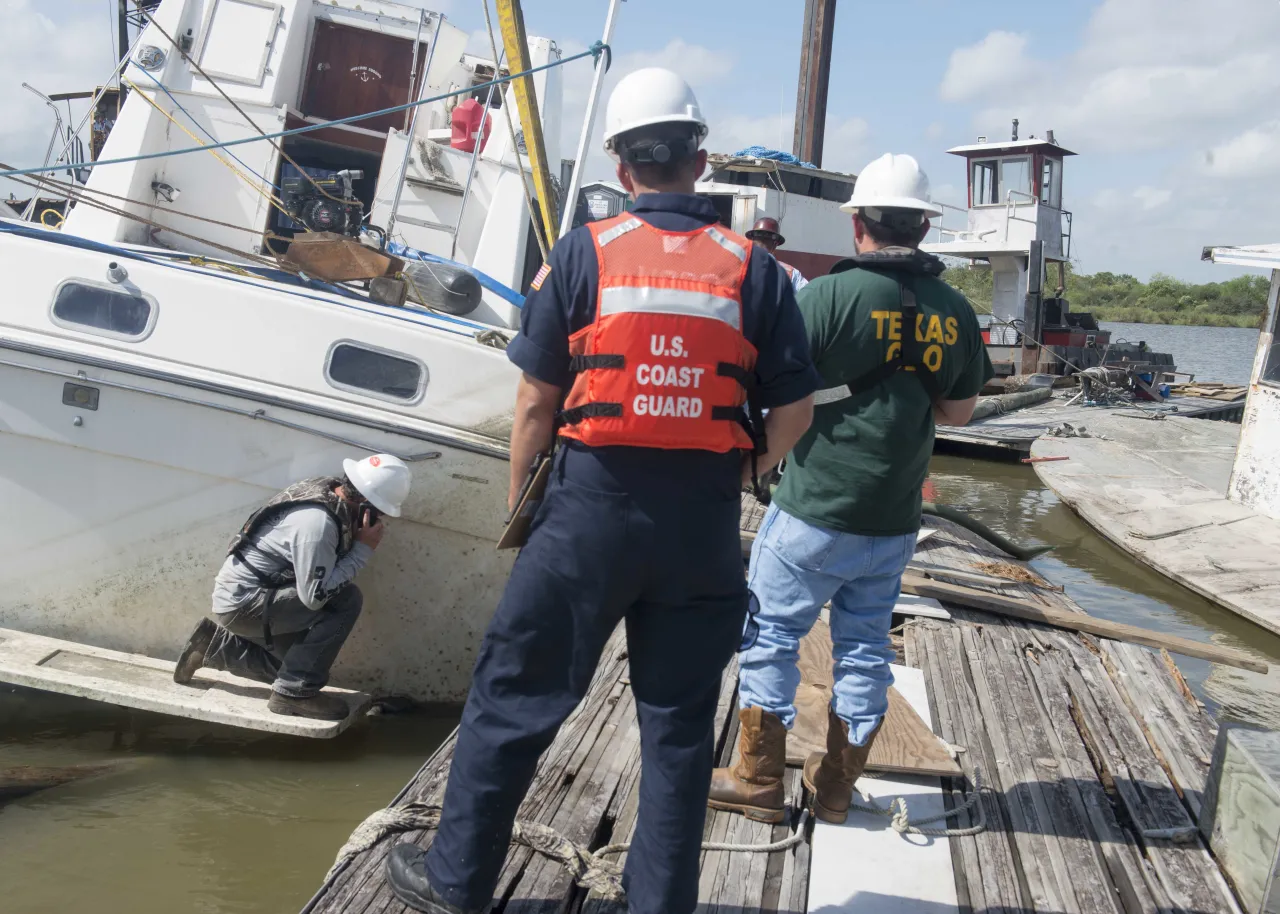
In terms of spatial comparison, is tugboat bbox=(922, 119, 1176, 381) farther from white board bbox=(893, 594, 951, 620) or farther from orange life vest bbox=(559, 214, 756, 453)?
orange life vest bbox=(559, 214, 756, 453)

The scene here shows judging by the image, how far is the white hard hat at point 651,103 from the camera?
2242 millimetres

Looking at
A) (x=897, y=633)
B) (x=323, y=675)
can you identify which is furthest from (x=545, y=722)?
(x=897, y=633)

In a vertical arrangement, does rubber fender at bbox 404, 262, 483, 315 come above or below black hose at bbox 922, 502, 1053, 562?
above

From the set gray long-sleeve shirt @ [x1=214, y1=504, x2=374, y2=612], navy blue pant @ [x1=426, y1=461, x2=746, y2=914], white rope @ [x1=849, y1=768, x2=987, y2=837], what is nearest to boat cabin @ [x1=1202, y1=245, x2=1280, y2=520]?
white rope @ [x1=849, y1=768, x2=987, y2=837]

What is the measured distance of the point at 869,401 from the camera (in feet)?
9.24

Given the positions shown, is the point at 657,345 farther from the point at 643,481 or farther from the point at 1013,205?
the point at 1013,205

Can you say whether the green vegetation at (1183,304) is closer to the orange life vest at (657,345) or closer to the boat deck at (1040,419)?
the boat deck at (1040,419)

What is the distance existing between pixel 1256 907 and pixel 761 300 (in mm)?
2170

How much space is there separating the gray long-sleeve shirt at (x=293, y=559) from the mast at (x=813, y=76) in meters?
15.5

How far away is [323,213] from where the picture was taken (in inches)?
239

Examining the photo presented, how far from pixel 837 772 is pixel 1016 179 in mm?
23434

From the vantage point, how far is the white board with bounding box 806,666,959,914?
2.77 metres

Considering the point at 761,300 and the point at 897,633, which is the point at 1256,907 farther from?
the point at 897,633

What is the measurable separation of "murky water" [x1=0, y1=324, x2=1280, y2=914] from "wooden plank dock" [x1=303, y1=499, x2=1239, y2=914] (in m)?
1.19
